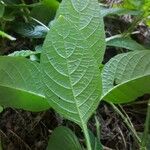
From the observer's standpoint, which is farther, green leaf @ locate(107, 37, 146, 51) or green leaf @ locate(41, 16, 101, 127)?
green leaf @ locate(107, 37, 146, 51)

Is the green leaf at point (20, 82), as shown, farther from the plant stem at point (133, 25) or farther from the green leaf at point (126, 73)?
the plant stem at point (133, 25)

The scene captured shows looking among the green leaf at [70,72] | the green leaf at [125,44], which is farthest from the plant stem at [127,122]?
the green leaf at [70,72]

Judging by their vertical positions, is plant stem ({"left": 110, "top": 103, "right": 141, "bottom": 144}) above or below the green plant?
below

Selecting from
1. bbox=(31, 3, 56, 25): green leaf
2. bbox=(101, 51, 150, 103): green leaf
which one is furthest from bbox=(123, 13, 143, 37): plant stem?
bbox=(101, 51, 150, 103): green leaf

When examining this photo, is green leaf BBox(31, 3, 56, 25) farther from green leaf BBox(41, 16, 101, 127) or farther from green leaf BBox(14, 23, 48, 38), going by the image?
green leaf BBox(41, 16, 101, 127)

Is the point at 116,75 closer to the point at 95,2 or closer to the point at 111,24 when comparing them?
the point at 95,2

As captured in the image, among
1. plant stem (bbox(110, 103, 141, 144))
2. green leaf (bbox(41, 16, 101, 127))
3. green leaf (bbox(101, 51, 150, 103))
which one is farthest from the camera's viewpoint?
plant stem (bbox(110, 103, 141, 144))

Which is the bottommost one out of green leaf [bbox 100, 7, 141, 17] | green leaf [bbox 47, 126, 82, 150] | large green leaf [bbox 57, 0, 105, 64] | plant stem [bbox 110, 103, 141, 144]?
plant stem [bbox 110, 103, 141, 144]
